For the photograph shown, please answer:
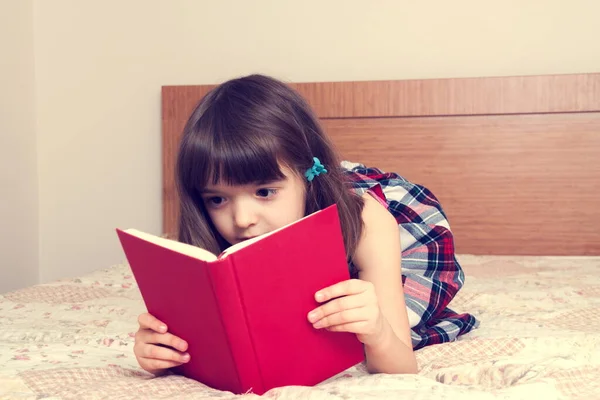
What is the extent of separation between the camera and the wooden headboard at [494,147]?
6.62ft

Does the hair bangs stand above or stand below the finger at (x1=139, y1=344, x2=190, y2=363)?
above

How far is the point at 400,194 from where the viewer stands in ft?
4.20

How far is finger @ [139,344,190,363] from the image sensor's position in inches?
28.9

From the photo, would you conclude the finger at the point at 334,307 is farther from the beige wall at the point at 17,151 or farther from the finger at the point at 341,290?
the beige wall at the point at 17,151

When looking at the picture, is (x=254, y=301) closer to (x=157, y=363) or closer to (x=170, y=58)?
(x=157, y=363)

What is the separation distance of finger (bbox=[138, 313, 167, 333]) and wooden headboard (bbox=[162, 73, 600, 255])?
4.72 feet

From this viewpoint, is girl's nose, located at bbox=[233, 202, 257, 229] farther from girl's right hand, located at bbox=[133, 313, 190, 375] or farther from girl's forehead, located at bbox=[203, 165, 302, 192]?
girl's right hand, located at bbox=[133, 313, 190, 375]

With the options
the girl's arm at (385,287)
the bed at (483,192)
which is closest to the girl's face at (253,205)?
the girl's arm at (385,287)

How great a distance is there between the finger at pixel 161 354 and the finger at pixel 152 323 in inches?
0.8

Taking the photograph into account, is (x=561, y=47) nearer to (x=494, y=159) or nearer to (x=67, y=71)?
(x=494, y=159)

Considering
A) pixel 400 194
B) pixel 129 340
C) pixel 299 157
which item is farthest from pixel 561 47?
pixel 129 340

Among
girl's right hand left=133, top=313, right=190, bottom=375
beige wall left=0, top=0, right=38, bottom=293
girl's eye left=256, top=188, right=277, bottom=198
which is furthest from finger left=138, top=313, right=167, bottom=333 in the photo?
beige wall left=0, top=0, right=38, bottom=293

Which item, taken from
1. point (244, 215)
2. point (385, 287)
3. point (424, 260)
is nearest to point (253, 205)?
point (244, 215)

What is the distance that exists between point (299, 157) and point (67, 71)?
1738 millimetres
